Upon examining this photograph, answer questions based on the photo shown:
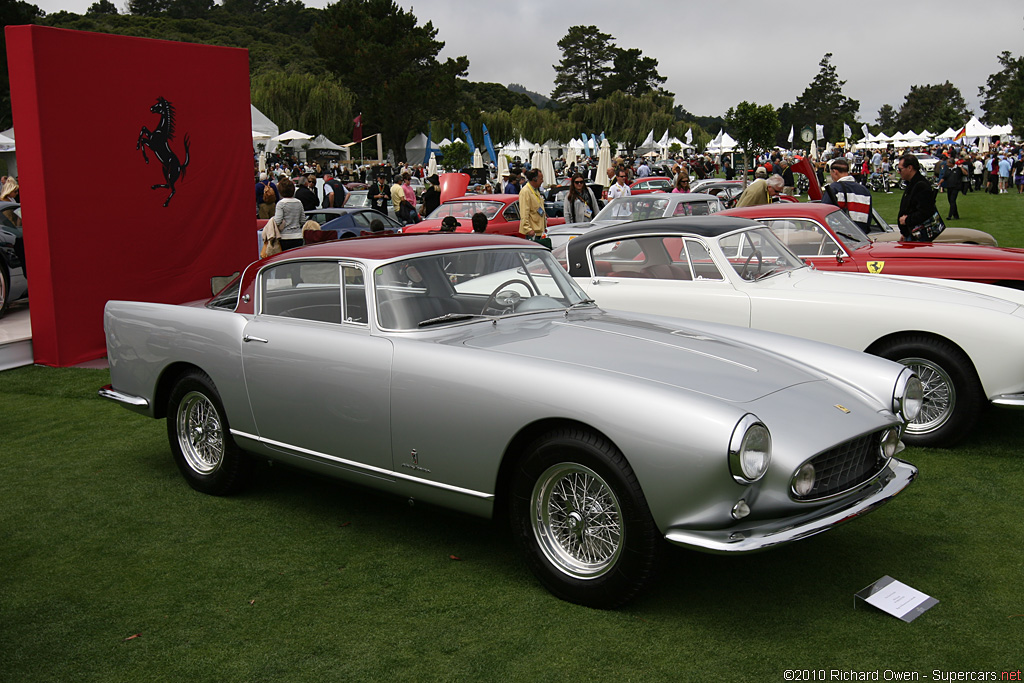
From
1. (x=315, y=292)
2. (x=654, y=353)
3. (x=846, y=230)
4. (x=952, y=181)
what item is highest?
(x=952, y=181)

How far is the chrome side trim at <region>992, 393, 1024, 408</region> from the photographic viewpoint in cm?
532

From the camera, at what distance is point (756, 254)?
6746mm

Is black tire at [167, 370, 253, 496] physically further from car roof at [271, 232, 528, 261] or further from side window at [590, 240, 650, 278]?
side window at [590, 240, 650, 278]

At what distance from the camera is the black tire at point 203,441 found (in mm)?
5004

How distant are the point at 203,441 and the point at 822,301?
4.24 metres

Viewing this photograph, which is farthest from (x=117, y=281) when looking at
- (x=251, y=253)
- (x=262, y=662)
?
(x=262, y=662)

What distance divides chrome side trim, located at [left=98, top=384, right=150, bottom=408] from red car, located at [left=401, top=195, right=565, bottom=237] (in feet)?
36.0

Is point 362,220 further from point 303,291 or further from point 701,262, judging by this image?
point 303,291

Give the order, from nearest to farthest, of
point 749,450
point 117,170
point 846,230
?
point 749,450
point 846,230
point 117,170

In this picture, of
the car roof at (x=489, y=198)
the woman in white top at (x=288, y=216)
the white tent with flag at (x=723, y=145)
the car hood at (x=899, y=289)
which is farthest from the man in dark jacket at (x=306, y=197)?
the white tent with flag at (x=723, y=145)

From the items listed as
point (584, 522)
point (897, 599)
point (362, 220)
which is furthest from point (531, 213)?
point (897, 599)

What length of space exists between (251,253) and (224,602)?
8526 mm

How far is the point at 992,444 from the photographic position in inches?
227

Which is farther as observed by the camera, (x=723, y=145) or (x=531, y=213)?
(x=723, y=145)
